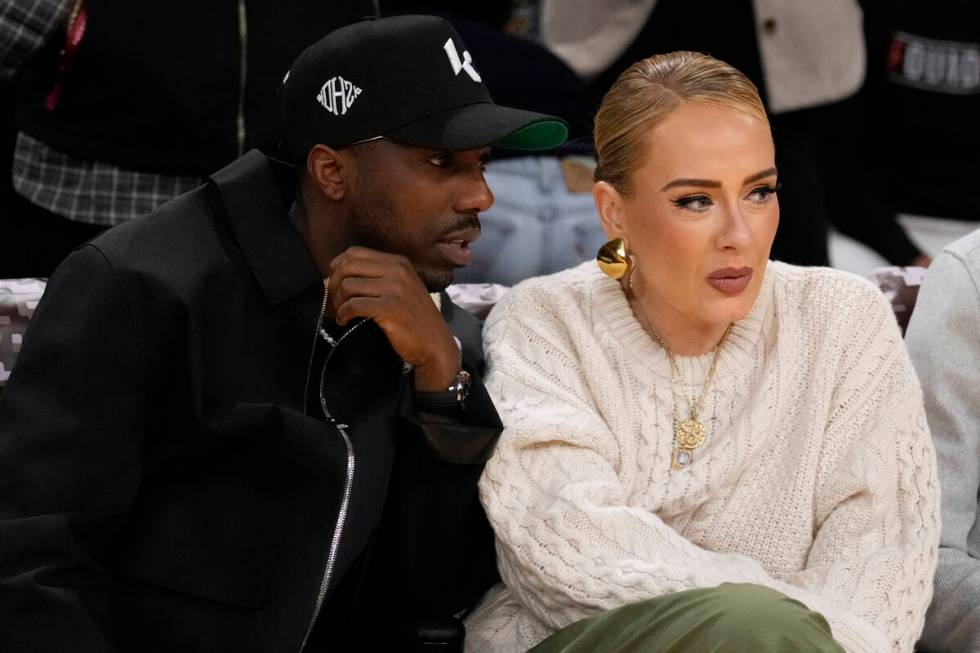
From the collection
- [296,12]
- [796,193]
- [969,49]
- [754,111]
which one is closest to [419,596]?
[754,111]

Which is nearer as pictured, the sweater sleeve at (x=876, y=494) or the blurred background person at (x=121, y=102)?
the sweater sleeve at (x=876, y=494)

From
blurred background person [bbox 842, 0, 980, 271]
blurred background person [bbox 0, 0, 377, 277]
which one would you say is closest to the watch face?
blurred background person [bbox 0, 0, 377, 277]

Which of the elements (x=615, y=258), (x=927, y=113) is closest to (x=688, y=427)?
(x=615, y=258)

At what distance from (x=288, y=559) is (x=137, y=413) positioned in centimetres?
31

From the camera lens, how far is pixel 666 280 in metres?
2.59

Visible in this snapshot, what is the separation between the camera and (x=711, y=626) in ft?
7.09

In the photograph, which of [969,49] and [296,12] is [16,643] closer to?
[296,12]

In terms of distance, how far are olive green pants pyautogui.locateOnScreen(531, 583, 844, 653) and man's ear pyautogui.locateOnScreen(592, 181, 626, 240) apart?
66 cm

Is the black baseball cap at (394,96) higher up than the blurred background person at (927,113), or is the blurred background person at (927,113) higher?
Result: the black baseball cap at (394,96)

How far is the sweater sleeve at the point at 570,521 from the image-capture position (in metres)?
2.38

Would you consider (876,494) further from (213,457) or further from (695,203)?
(213,457)

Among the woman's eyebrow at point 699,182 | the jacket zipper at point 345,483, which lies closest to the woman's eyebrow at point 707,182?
the woman's eyebrow at point 699,182

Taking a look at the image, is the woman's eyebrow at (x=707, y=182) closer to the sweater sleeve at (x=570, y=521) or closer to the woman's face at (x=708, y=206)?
the woman's face at (x=708, y=206)

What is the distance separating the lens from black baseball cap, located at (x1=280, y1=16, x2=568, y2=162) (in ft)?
8.04
